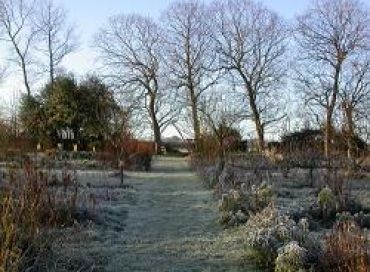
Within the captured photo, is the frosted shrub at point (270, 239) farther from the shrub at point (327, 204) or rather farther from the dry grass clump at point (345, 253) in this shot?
the shrub at point (327, 204)

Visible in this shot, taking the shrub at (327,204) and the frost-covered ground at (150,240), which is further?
the shrub at (327,204)

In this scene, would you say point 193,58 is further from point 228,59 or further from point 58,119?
point 58,119

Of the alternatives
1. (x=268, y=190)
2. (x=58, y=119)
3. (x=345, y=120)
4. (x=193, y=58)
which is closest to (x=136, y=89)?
(x=193, y=58)

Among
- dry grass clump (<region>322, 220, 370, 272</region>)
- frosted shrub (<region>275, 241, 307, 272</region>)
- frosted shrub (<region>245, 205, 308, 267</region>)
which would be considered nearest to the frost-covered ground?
frosted shrub (<region>245, 205, 308, 267</region>)

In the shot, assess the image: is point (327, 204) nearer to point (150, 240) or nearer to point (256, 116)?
point (150, 240)

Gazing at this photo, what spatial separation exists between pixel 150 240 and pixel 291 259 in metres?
2.96

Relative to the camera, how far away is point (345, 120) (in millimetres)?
20516

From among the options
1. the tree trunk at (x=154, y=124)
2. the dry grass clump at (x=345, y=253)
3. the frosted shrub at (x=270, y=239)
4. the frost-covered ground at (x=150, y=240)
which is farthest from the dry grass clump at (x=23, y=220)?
the tree trunk at (x=154, y=124)

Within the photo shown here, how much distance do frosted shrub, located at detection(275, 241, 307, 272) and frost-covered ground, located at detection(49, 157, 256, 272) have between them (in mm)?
836

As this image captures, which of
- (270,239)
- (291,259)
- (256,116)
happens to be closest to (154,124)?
(256,116)

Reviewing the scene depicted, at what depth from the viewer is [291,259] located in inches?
250

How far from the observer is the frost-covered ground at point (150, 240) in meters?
7.19

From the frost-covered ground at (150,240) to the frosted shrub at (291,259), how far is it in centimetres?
84

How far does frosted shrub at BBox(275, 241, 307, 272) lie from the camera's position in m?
6.30
